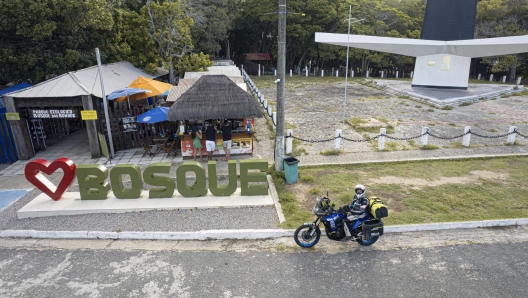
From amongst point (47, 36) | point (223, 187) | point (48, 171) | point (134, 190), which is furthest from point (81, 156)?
point (223, 187)

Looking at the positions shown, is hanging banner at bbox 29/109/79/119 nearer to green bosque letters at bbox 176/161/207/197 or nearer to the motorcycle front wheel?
green bosque letters at bbox 176/161/207/197

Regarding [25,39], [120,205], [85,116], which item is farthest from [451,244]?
[25,39]

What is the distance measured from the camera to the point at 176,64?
22.6 metres

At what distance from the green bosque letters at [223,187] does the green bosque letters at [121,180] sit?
199 cm

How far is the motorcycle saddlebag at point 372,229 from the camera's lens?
736 centimetres

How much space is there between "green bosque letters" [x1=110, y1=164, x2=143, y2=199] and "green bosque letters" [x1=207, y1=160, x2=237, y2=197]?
6.52 feet

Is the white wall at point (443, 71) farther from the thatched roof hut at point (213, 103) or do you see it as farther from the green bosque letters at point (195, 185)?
the green bosque letters at point (195, 185)

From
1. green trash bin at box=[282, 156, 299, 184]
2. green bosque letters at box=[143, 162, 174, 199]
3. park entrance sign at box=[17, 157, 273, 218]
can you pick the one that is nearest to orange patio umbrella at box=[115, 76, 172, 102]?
park entrance sign at box=[17, 157, 273, 218]

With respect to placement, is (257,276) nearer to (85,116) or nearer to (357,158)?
(357,158)

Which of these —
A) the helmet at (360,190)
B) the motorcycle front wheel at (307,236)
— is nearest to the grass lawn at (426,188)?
the motorcycle front wheel at (307,236)

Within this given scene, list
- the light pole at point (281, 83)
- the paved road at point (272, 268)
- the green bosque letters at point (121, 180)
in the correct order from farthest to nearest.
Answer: the light pole at point (281, 83)
the green bosque letters at point (121, 180)
the paved road at point (272, 268)

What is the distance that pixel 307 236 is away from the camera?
7.54 m

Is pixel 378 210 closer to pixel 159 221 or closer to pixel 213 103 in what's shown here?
pixel 159 221

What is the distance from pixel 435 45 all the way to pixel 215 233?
83.5 ft
